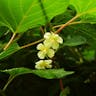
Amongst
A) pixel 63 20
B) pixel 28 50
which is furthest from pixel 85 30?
pixel 28 50

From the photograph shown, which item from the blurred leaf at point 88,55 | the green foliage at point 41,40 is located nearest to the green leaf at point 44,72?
the green foliage at point 41,40

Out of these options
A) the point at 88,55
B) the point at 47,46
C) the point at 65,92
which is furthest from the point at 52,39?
the point at 88,55

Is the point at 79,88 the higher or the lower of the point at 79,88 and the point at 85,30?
the lower

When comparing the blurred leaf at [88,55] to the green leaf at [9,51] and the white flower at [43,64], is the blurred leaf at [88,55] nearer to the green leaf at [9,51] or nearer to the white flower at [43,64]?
the white flower at [43,64]

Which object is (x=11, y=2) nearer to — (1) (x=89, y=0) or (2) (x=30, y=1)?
(2) (x=30, y=1)

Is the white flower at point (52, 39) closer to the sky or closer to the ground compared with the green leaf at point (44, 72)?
closer to the ground

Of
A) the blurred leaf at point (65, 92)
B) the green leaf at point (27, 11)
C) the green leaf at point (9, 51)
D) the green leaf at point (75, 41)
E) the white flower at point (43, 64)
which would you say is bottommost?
the blurred leaf at point (65, 92)

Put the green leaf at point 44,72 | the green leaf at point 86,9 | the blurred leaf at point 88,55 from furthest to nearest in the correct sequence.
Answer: the blurred leaf at point 88,55 < the green leaf at point 86,9 < the green leaf at point 44,72
